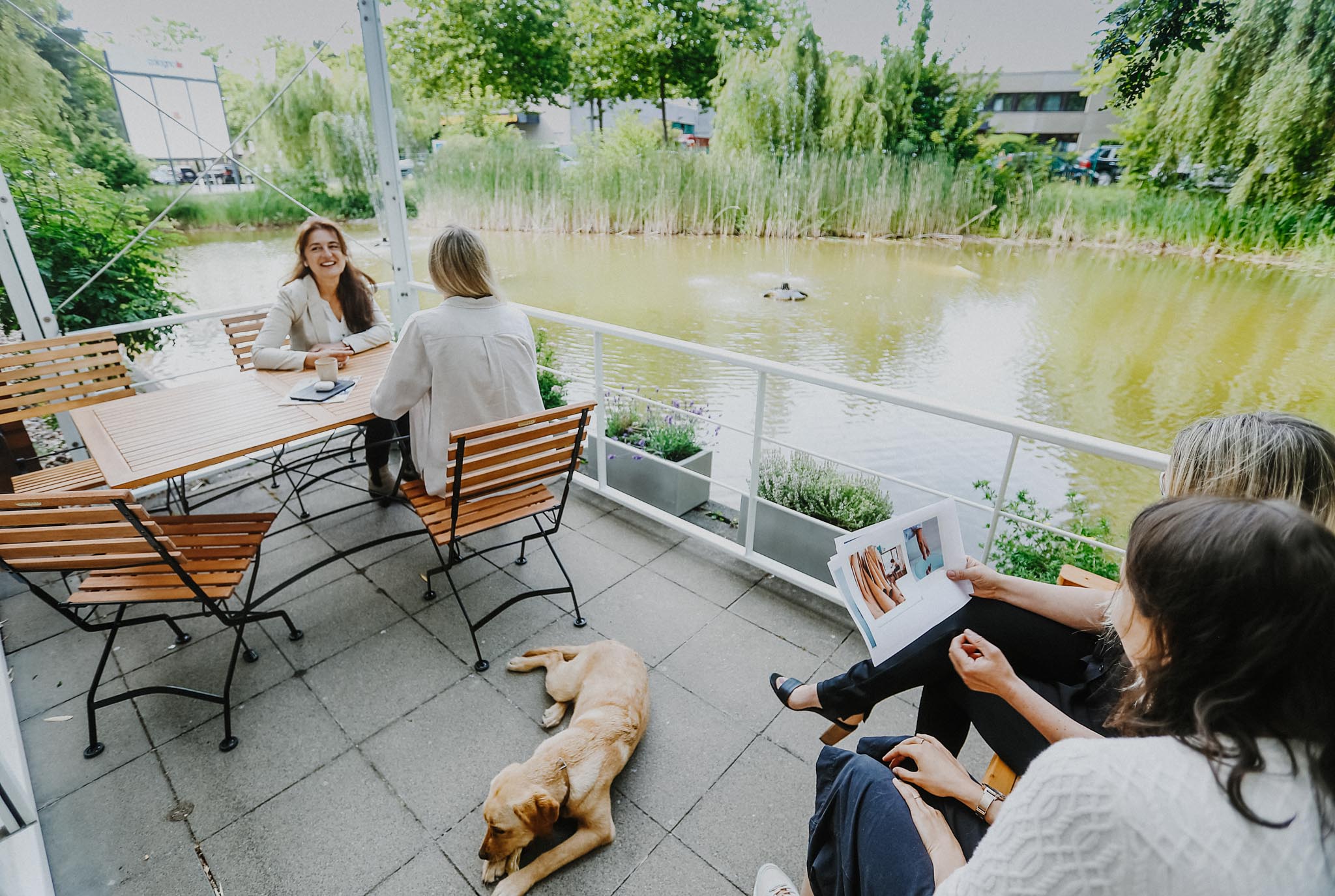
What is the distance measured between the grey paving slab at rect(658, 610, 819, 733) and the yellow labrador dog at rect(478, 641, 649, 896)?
0.81ft

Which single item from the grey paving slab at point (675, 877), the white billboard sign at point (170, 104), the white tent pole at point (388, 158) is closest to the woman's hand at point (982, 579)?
the grey paving slab at point (675, 877)

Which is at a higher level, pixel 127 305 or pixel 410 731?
pixel 127 305

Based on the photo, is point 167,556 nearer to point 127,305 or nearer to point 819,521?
point 819,521

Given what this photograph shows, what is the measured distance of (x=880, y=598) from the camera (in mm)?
1500

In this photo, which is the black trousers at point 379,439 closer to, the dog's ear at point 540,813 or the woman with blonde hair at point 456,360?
the woman with blonde hair at point 456,360

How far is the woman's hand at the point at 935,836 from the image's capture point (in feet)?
3.32

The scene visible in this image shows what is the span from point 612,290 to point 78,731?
796cm

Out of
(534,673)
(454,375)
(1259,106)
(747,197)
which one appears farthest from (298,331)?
(747,197)

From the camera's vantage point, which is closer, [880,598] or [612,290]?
[880,598]

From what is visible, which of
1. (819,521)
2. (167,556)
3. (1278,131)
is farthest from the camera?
(1278,131)

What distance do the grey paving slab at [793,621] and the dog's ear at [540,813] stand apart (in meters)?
1.09

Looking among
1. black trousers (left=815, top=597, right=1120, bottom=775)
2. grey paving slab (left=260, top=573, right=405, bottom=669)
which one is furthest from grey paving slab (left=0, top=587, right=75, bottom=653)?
black trousers (left=815, top=597, right=1120, bottom=775)

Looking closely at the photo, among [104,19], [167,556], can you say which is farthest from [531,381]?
[104,19]

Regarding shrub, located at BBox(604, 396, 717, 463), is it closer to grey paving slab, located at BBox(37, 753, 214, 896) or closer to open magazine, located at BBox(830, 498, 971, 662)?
open magazine, located at BBox(830, 498, 971, 662)
